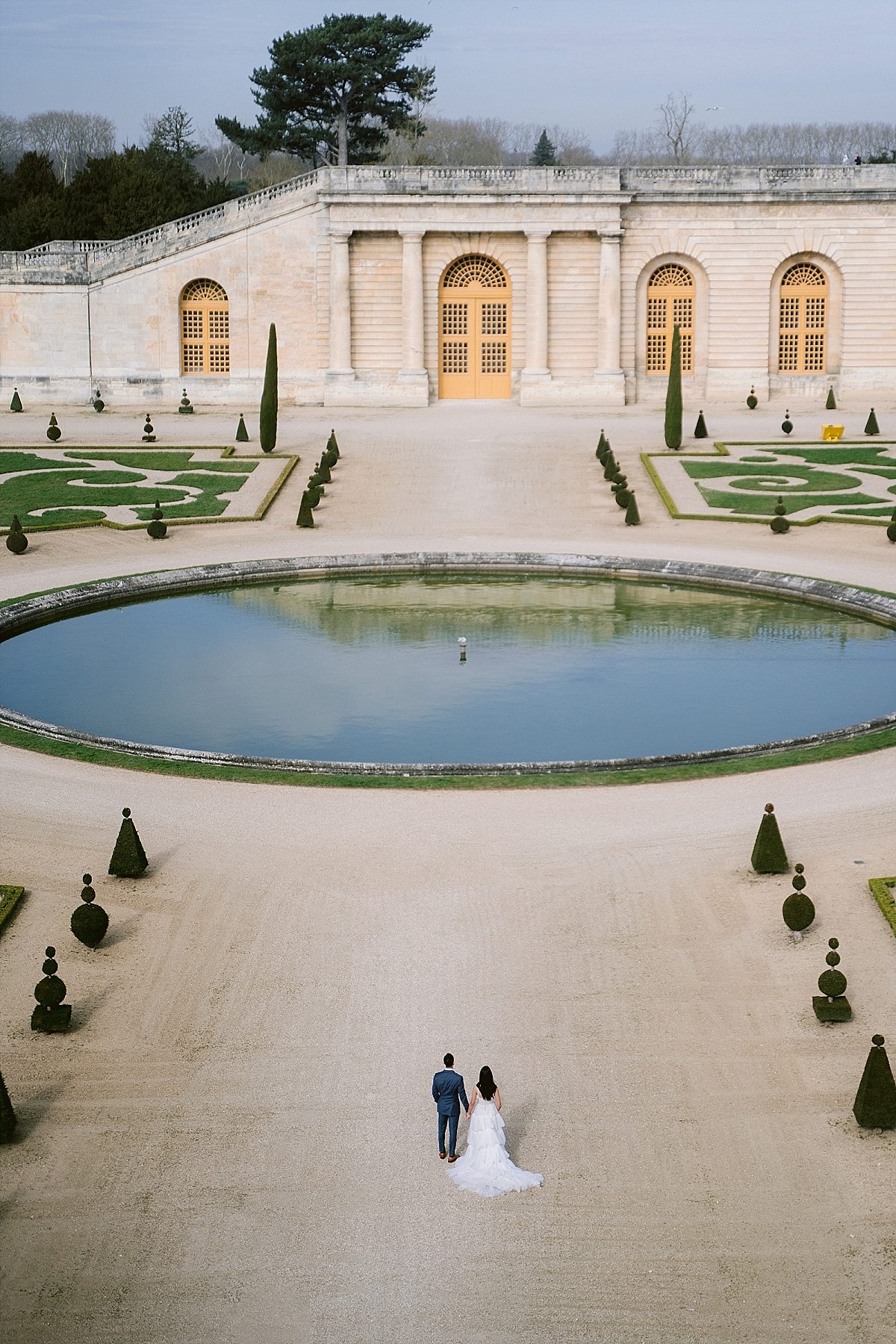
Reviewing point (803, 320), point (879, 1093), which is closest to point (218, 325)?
point (803, 320)

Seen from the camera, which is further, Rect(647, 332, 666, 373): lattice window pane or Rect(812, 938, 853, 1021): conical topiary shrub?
Rect(647, 332, 666, 373): lattice window pane

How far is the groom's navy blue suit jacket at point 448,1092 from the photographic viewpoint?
49.5ft

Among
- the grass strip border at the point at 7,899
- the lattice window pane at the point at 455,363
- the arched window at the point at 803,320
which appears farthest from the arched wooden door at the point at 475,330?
the grass strip border at the point at 7,899

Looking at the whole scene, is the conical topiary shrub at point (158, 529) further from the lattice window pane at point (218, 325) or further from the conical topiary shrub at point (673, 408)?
the lattice window pane at point (218, 325)

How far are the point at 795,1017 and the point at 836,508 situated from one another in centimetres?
3298

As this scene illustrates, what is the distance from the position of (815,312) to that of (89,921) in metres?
56.3

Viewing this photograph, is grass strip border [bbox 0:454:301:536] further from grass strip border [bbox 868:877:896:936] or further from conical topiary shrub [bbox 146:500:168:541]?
grass strip border [bbox 868:877:896:936]

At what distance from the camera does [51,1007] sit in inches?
680

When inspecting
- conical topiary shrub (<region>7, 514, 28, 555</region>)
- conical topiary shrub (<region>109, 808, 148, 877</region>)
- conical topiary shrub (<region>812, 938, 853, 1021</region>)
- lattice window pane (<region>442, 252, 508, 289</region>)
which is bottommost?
conical topiary shrub (<region>812, 938, 853, 1021</region>)

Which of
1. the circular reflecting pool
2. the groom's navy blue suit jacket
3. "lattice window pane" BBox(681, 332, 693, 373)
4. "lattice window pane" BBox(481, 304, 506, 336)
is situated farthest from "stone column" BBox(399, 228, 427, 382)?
the groom's navy blue suit jacket

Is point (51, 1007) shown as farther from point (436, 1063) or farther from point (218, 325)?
point (218, 325)

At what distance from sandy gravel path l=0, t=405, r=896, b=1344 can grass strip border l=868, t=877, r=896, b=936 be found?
194mm

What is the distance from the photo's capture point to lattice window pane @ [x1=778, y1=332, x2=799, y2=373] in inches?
2709

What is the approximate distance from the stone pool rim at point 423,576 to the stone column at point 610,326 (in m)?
25.5
